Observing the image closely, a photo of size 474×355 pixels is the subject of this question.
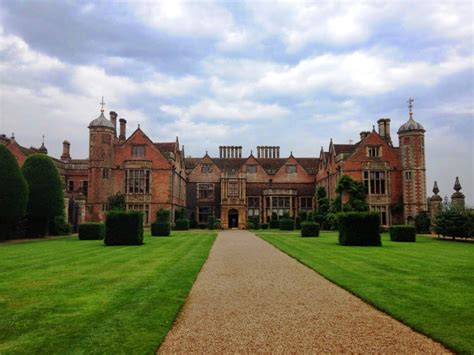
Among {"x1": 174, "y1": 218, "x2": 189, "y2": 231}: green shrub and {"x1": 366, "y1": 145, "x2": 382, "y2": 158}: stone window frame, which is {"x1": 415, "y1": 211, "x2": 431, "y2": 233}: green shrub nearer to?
{"x1": 366, "y1": 145, "x2": 382, "y2": 158}: stone window frame

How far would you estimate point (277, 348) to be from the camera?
4.76 m

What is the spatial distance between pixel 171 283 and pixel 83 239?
16.0 meters

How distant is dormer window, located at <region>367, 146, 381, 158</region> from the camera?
119 ft

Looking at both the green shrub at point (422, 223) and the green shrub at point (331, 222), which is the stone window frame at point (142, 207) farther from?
the green shrub at point (422, 223)

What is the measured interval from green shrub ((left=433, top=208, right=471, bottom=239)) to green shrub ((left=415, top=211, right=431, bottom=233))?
8563mm

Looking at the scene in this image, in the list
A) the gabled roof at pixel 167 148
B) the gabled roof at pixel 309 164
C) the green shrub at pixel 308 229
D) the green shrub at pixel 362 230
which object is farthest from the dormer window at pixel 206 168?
the green shrub at pixel 362 230

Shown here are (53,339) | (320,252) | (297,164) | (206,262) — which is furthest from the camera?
(297,164)

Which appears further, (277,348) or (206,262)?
(206,262)

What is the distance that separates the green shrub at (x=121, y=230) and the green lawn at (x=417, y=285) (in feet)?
26.8

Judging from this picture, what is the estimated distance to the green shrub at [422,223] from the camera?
106 ft

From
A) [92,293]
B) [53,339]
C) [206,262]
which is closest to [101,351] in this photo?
[53,339]

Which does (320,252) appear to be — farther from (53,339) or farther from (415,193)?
(415,193)

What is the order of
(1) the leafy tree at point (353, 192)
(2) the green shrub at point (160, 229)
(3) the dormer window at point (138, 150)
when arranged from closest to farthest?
(2) the green shrub at point (160, 229) → (1) the leafy tree at point (353, 192) → (3) the dormer window at point (138, 150)

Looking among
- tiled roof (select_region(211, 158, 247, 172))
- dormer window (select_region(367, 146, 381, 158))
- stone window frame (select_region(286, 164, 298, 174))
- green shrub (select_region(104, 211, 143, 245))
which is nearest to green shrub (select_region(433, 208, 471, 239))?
dormer window (select_region(367, 146, 381, 158))
